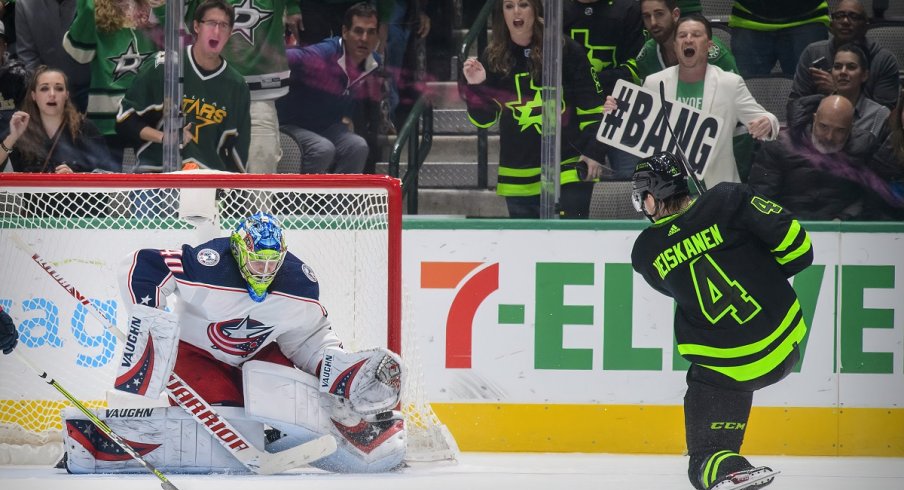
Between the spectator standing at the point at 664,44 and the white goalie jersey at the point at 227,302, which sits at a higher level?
the spectator standing at the point at 664,44

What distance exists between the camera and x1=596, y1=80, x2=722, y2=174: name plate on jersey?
199 inches

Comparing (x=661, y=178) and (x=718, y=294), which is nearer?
(x=718, y=294)

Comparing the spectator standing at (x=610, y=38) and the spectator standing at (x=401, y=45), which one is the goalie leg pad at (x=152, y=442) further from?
the spectator standing at (x=610, y=38)

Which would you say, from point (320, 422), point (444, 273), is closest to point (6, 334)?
point (320, 422)

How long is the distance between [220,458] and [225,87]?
1498mm

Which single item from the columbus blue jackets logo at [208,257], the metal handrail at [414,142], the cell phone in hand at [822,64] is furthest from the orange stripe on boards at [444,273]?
the cell phone in hand at [822,64]

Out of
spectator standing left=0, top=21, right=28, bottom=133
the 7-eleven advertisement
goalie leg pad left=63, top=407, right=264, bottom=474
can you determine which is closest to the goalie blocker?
goalie leg pad left=63, top=407, right=264, bottom=474

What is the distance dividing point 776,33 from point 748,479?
2.06m

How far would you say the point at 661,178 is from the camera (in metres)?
4.10

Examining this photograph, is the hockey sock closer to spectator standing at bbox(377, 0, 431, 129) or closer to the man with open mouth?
the man with open mouth

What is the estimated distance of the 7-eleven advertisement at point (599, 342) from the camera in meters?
5.12

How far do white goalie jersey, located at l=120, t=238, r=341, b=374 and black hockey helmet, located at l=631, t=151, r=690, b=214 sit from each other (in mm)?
1187

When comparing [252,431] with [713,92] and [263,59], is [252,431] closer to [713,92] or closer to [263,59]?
[263,59]

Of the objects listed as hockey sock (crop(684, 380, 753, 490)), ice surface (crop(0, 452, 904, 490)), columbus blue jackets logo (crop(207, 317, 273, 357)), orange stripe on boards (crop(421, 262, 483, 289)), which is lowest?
ice surface (crop(0, 452, 904, 490))
